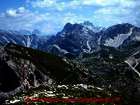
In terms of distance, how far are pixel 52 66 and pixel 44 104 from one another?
91700 mm

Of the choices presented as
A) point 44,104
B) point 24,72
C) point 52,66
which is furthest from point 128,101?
point 52,66

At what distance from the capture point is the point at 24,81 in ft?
319

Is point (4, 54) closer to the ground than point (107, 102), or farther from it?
farther from it

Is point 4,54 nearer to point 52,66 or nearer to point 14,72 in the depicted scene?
point 14,72

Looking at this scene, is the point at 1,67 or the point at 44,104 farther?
the point at 1,67

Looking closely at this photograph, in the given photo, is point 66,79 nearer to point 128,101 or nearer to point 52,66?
point 52,66

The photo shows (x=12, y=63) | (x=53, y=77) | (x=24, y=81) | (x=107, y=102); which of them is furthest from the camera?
(x=53, y=77)

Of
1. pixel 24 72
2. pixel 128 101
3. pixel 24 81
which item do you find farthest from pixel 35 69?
pixel 128 101

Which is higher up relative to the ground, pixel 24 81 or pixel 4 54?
pixel 4 54

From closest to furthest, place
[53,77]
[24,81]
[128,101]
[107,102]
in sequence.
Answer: [128,101], [107,102], [24,81], [53,77]

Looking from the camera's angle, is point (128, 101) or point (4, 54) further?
point (4, 54)

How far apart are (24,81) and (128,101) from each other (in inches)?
2608

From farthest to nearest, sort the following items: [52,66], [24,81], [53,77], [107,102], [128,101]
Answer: [52,66] < [53,77] < [24,81] < [107,102] < [128,101]

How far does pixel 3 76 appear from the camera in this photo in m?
97.8
